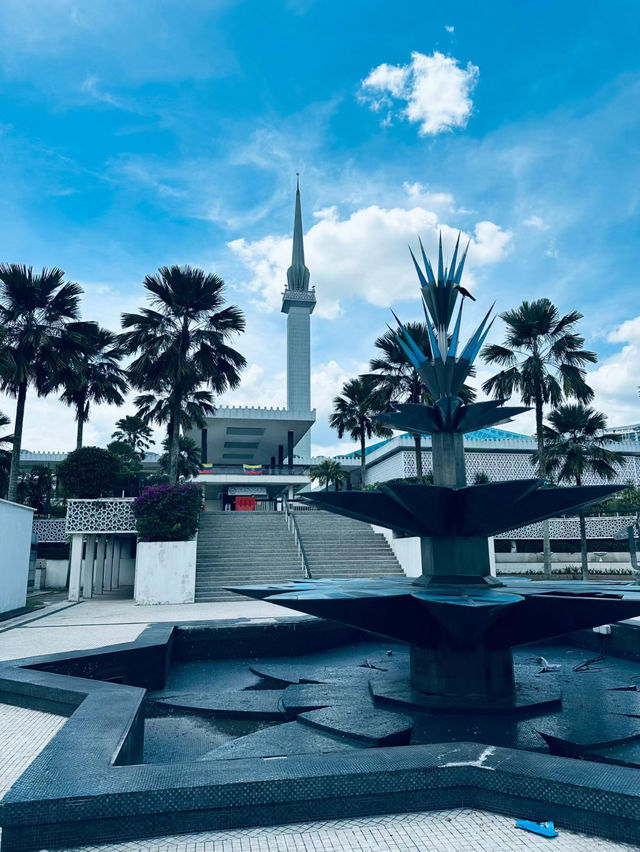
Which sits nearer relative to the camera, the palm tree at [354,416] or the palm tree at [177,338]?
the palm tree at [177,338]

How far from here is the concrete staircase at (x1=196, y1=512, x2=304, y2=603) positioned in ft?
58.6

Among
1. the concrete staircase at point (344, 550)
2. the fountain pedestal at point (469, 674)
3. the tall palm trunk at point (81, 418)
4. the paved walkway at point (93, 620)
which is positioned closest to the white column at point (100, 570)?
the paved walkway at point (93, 620)

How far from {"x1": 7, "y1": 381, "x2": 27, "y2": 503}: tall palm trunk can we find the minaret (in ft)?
131

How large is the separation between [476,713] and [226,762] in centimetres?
324

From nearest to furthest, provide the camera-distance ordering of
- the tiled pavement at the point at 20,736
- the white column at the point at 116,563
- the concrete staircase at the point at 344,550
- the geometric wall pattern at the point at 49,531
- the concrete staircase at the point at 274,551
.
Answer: the tiled pavement at the point at 20,736 < the concrete staircase at the point at 274,551 < the concrete staircase at the point at 344,550 < the white column at the point at 116,563 < the geometric wall pattern at the point at 49,531

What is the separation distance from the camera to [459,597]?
5418 millimetres

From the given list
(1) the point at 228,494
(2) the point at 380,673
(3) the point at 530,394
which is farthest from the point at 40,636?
(1) the point at 228,494

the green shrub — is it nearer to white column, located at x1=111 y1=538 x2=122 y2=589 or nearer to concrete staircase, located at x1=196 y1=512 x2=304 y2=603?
concrete staircase, located at x1=196 y1=512 x2=304 y2=603

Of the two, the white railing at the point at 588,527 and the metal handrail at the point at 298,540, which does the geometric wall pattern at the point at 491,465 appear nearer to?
the white railing at the point at 588,527

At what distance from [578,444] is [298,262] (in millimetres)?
58705

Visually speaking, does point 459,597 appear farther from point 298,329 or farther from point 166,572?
point 298,329

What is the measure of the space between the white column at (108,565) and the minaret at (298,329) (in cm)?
3603

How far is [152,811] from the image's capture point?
2.83 metres

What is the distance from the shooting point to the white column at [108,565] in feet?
75.1
